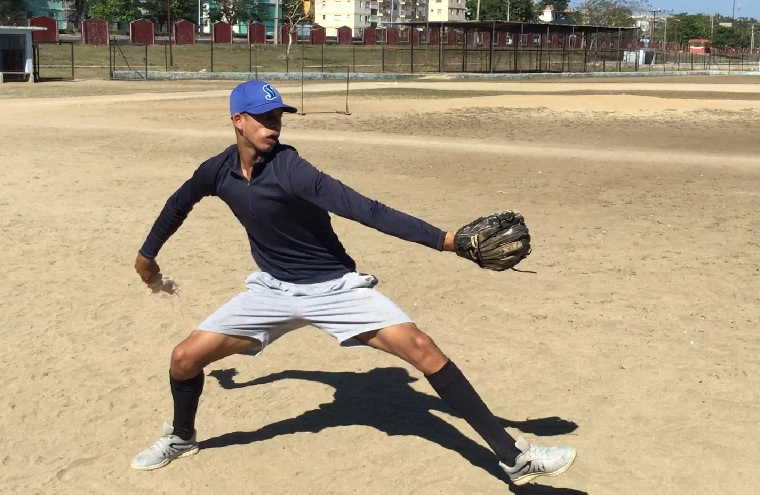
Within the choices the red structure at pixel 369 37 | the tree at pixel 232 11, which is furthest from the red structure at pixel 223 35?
the tree at pixel 232 11

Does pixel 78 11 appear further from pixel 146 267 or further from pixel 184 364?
pixel 184 364

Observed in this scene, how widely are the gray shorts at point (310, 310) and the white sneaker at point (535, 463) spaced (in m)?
0.76

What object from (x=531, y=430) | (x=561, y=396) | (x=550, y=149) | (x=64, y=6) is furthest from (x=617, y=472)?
(x=64, y=6)

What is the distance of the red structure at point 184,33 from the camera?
74.5 m

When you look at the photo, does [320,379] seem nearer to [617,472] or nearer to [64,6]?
[617,472]

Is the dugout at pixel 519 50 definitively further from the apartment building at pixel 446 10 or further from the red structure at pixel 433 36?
the apartment building at pixel 446 10

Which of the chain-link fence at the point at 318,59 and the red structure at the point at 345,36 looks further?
the red structure at the point at 345,36

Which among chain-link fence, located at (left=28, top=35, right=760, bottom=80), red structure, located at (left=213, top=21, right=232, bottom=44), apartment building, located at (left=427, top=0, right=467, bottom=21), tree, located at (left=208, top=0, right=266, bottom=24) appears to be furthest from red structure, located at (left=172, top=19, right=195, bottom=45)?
apartment building, located at (left=427, top=0, right=467, bottom=21)

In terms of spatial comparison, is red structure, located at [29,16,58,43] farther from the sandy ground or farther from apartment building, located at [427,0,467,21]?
apartment building, located at [427,0,467,21]

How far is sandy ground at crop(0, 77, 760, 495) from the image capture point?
459cm

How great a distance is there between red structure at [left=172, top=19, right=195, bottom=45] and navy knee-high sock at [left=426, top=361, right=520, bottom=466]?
73.9m

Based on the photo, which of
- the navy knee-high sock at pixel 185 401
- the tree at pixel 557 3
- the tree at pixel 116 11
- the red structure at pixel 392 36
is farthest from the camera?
the tree at pixel 557 3

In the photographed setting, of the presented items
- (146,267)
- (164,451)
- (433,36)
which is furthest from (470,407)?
(433,36)

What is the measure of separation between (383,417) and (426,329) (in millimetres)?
1646
